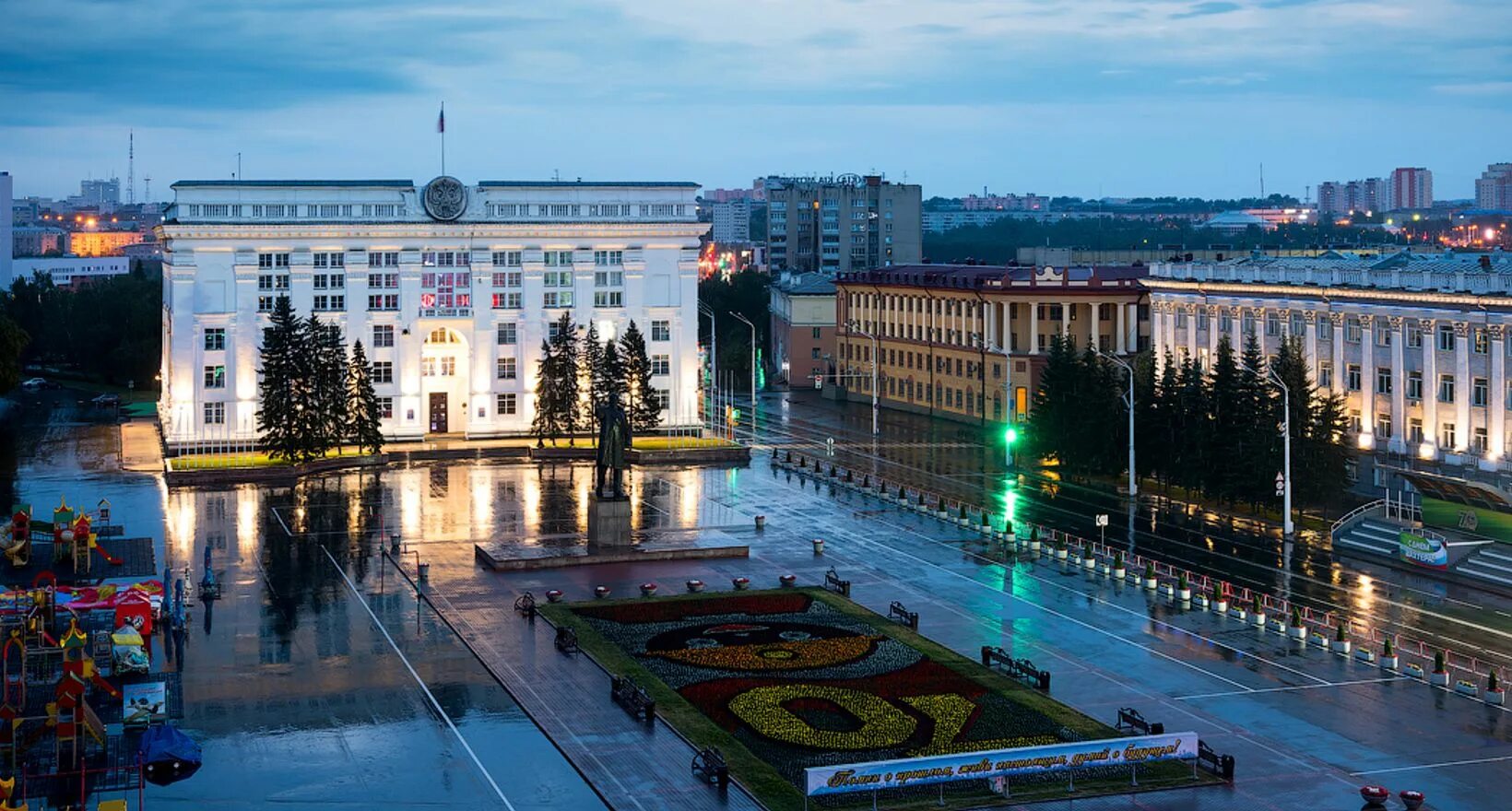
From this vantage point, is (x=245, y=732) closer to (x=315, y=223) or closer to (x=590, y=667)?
(x=590, y=667)

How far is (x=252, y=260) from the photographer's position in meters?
111

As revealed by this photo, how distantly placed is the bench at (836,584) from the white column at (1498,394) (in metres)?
32.6

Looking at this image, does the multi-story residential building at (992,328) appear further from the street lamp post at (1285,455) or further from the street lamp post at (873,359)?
the street lamp post at (1285,455)

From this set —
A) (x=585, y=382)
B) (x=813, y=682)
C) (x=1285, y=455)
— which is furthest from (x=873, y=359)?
(x=813, y=682)

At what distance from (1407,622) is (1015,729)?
20.7 m

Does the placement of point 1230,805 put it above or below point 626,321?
below

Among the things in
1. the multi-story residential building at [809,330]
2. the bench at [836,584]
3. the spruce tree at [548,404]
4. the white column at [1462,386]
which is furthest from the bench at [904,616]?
the multi-story residential building at [809,330]


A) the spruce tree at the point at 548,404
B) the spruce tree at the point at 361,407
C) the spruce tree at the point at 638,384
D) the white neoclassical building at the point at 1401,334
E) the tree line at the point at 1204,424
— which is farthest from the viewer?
the spruce tree at the point at 638,384

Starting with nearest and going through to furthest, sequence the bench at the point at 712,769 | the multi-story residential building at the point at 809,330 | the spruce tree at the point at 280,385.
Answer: the bench at the point at 712,769
the spruce tree at the point at 280,385
the multi-story residential building at the point at 809,330

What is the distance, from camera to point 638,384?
113500 millimetres


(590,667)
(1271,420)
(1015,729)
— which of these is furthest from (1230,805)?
(1271,420)

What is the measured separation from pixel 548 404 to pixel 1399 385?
48189 mm

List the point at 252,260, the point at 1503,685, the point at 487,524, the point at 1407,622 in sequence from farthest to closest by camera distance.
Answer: the point at 252,260, the point at 487,524, the point at 1407,622, the point at 1503,685

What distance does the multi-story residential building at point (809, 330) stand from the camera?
515 ft
